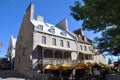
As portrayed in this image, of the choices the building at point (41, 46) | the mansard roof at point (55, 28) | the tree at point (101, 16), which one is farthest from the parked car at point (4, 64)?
the tree at point (101, 16)

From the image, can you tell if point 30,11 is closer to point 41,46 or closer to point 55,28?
point 55,28

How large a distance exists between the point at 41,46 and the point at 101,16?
19.9 meters

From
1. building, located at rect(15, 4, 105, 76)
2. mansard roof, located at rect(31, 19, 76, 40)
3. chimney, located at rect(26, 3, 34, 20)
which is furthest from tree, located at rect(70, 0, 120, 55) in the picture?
chimney, located at rect(26, 3, 34, 20)

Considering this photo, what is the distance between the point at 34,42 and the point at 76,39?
1078 cm

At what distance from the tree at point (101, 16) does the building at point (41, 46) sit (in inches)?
598

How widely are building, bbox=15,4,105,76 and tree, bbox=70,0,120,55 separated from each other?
1518 cm

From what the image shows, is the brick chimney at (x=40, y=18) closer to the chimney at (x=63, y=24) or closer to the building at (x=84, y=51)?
the chimney at (x=63, y=24)

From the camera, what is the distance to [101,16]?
21.2ft

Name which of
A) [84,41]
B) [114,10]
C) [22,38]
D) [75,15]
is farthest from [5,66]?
[114,10]

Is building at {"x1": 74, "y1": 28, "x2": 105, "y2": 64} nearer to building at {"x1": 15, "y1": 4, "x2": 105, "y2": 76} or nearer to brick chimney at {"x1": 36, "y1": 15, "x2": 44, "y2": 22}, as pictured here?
building at {"x1": 15, "y1": 4, "x2": 105, "y2": 76}

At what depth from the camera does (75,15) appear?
7.82 metres

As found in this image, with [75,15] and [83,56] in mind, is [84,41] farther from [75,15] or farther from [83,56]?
[75,15]

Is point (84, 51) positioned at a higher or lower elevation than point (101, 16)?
lower

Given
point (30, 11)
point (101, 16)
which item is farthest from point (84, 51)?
point (101, 16)
